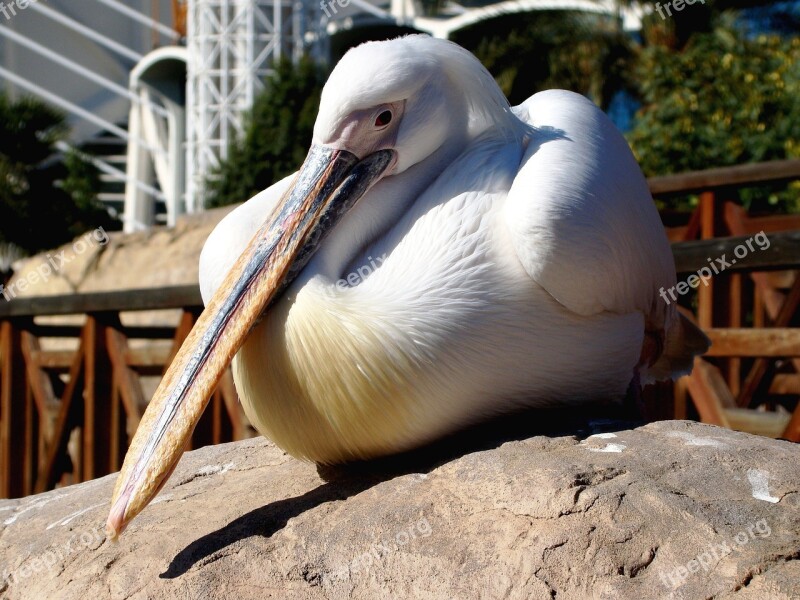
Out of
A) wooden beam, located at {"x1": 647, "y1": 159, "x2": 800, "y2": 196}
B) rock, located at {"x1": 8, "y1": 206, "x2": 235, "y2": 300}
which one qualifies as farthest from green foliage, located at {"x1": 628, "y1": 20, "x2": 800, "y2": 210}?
rock, located at {"x1": 8, "y1": 206, "x2": 235, "y2": 300}

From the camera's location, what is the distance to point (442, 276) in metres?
2.51

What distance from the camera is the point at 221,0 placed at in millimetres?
17375

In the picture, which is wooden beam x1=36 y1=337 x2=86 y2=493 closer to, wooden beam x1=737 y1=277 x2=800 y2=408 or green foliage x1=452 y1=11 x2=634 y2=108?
wooden beam x1=737 y1=277 x2=800 y2=408

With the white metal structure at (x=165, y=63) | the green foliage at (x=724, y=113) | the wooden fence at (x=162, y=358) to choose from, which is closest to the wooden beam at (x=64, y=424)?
the wooden fence at (x=162, y=358)

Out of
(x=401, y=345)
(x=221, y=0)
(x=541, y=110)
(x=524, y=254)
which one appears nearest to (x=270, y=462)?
(x=401, y=345)

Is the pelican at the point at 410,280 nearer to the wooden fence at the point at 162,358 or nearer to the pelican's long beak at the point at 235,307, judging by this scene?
the pelican's long beak at the point at 235,307

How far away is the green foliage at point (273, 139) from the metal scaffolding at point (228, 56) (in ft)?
2.96

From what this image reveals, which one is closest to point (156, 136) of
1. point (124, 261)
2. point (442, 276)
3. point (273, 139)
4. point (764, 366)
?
point (273, 139)

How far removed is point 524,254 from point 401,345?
39cm

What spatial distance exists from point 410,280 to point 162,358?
3017 millimetres

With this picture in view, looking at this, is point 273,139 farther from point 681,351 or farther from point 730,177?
point 681,351

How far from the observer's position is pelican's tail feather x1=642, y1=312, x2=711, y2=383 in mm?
3666

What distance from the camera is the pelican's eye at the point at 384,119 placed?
2687 millimetres

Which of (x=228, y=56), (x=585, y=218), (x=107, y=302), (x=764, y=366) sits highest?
(x=585, y=218)
